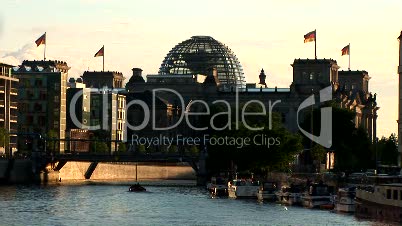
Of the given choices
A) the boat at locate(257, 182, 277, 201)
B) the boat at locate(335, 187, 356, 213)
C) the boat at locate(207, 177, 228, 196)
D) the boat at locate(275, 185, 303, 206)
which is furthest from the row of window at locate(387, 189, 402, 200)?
the boat at locate(207, 177, 228, 196)

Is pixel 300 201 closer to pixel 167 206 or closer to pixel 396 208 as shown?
pixel 167 206

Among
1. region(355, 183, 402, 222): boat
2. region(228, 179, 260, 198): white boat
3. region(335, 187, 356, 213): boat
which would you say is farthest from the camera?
region(228, 179, 260, 198): white boat

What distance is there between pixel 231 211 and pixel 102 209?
40.3ft

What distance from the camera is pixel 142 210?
144m

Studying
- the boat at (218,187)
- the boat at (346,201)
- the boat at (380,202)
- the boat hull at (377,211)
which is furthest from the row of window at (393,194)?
the boat at (218,187)

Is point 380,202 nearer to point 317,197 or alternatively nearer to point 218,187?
point 317,197

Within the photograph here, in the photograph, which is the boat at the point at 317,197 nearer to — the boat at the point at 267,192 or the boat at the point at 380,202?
the boat at the point at 380,202

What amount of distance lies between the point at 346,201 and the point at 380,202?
14893 mm

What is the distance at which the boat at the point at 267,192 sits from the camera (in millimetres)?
165500

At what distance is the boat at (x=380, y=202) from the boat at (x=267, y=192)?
33.2 m

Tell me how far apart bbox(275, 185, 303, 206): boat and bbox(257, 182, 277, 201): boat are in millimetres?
3543

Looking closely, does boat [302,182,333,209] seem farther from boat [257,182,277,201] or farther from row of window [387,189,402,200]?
row of window [387,189,402,200]

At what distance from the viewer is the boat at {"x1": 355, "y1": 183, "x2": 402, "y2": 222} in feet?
390

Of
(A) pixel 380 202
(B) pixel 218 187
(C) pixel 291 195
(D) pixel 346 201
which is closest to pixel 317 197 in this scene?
(C) pixel 291 195
